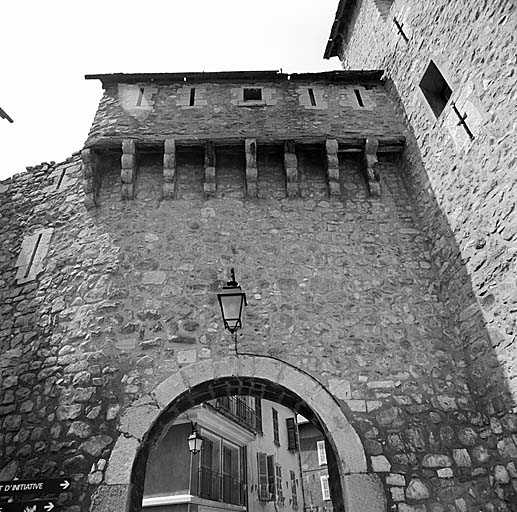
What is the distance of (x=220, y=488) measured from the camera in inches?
428

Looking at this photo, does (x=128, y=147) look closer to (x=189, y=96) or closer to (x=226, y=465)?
(x=189, y=96)

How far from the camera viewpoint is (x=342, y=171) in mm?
6250

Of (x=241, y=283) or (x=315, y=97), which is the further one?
(x=315, y=97)

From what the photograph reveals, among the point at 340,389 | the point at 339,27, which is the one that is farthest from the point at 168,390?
the point at 339,27

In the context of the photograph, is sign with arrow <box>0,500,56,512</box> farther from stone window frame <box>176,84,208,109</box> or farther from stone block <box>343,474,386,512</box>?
stone window frame <box>176,84,208,109</box>

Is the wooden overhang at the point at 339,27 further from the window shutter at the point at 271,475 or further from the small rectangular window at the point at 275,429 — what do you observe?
the small rectangular window at the point at 275,429

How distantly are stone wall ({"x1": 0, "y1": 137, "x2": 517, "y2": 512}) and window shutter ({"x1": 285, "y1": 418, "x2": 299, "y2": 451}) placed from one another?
13054mm

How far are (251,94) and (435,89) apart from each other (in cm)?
293

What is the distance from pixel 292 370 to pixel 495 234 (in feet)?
8.31

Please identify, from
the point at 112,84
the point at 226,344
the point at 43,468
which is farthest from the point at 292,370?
the point at 112,84

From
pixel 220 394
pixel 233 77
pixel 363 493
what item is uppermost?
pixel 233 77

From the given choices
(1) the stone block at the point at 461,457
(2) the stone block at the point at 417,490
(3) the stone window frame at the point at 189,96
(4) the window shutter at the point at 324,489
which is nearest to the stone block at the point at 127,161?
(3) the stone window frame at the point at 189,96

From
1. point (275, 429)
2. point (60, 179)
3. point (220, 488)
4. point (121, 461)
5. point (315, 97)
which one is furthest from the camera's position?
point (275, 429)

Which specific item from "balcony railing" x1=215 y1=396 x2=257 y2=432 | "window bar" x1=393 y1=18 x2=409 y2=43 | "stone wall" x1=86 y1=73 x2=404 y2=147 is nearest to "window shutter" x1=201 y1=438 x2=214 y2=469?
"balcony railing" x1=215 y1=396 x2=257 y2=432
